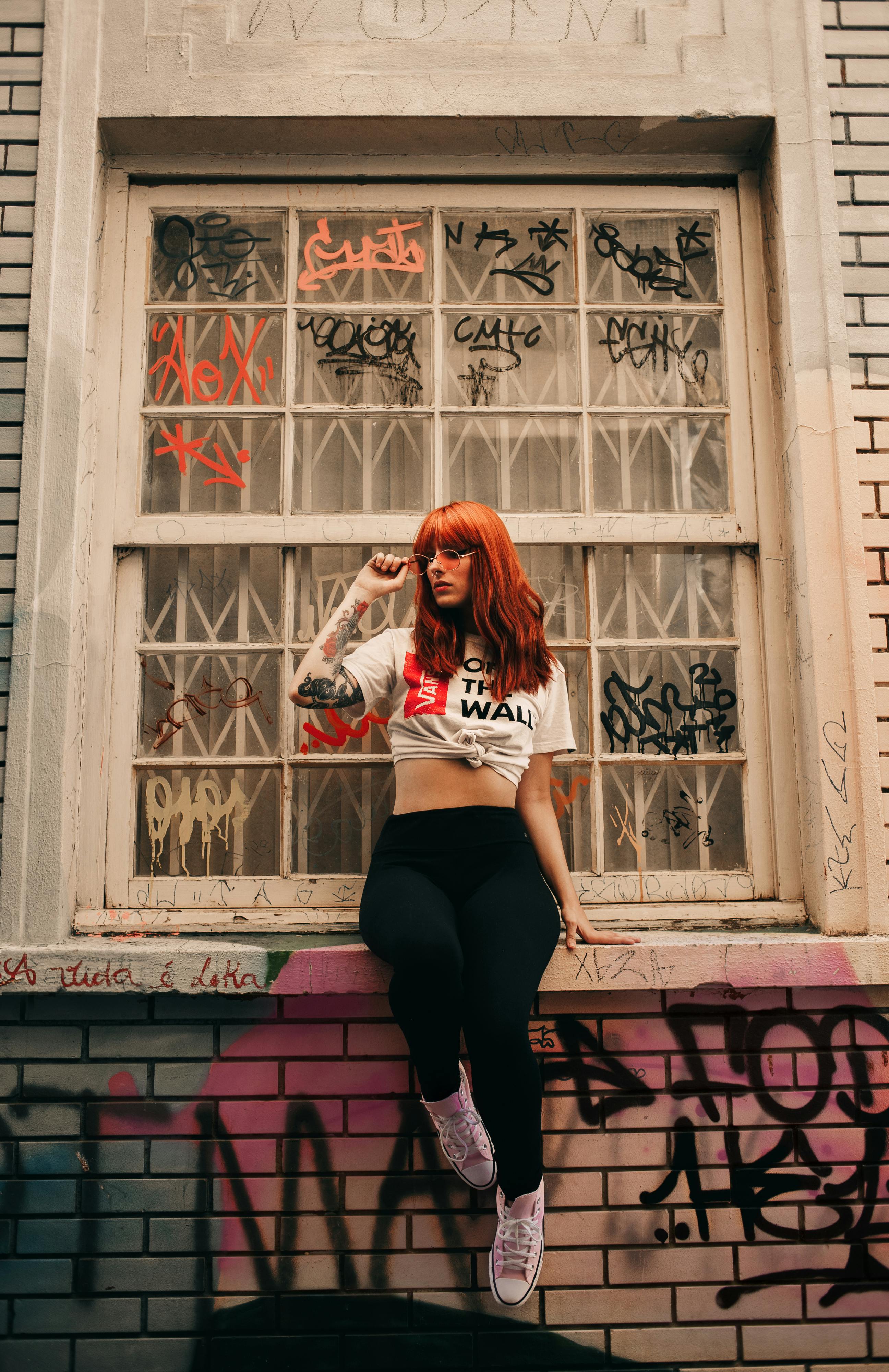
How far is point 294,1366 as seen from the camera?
2.28 metres

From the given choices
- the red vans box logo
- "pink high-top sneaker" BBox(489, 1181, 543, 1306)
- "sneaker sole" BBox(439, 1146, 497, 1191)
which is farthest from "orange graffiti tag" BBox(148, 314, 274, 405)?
"pink high-top sneaker" BBox(489, 1181, 543, 1306)

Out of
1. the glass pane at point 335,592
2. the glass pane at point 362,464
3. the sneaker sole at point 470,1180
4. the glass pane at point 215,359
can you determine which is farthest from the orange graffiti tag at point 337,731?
the sneaker sole at point 470,1180

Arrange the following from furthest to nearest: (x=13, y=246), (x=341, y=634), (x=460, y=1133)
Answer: (x=13, y=246), (x=341, y=634), (x=460, y=1133)

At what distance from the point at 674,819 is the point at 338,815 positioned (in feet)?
3.68

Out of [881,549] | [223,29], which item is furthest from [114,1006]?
[223,29]

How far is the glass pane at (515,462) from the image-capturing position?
2834mm

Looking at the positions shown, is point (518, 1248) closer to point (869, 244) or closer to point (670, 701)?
point (670, 701)

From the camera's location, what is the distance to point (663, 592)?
281 centimetres

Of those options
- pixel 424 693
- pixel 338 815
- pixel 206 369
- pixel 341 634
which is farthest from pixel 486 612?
pixel 206 369

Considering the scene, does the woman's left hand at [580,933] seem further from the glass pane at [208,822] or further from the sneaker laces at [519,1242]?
the glass pane at [208,822]

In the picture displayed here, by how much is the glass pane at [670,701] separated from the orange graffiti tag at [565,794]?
134 mm

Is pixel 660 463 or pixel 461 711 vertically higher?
pixel 660 463

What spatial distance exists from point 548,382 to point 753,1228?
2.74 m

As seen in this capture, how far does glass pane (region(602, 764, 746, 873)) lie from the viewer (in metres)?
2.71
